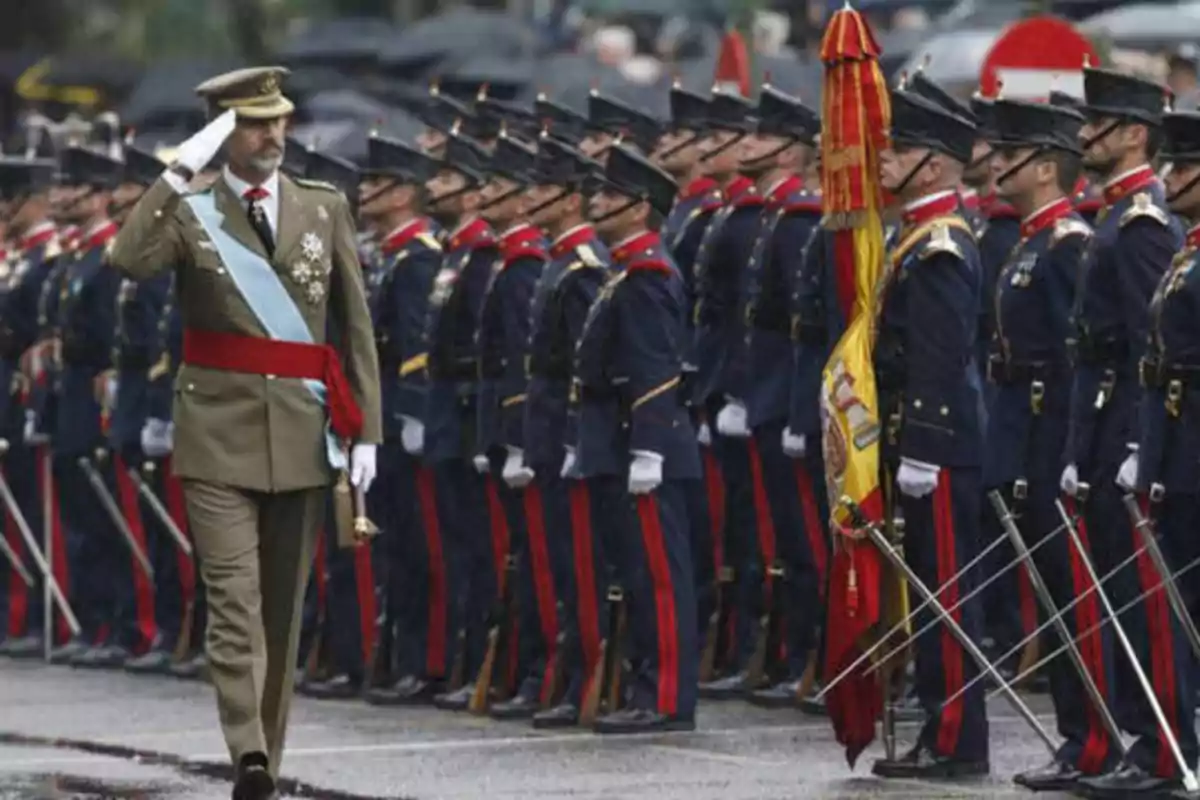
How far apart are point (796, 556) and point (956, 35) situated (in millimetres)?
13764

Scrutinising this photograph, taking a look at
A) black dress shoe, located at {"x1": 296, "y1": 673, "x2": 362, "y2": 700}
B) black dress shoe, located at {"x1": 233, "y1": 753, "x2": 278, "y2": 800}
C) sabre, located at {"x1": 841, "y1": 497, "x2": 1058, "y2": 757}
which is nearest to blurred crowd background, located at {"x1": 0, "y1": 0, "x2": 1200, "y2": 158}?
sabre, located at {"x1": 841, "y1": 497, "x2": 1058, "y2": 757}

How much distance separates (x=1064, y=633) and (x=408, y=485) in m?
5.12

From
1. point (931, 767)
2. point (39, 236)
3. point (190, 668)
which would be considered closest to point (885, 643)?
point (931, 767)

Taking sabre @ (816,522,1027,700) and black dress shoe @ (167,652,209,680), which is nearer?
sabre @ (816,522,1027,700)

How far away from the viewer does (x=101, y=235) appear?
2148 centimetres

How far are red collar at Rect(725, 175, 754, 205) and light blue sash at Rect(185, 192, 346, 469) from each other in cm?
480

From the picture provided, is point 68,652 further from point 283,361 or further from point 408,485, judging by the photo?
point 283,361

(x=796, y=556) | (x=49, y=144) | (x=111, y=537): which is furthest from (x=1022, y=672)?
(x=49, y=144)

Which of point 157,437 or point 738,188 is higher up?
point 738,188

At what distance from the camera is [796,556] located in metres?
18.1

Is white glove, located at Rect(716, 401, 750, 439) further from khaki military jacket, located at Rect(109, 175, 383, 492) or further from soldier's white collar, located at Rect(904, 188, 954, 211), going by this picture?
khaki military jacket, located at Rect(109, 175, 383, 492)

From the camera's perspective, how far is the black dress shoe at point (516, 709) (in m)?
17.8

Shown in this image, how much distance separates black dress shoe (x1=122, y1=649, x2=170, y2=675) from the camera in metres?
21.0

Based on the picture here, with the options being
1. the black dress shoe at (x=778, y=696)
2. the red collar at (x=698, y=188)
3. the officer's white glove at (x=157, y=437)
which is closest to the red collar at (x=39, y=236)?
the officer's white glove at (x=157, y=437)
